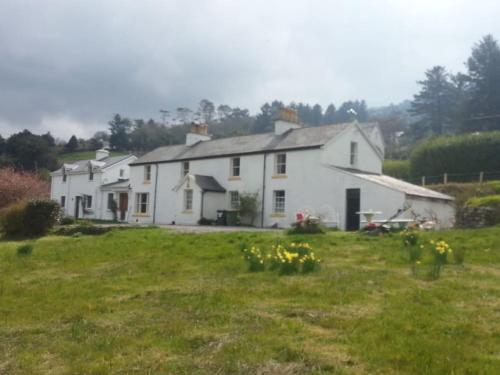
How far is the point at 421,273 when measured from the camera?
9.79 meters

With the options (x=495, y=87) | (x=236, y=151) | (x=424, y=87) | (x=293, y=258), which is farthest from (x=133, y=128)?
(x=293, y=258)

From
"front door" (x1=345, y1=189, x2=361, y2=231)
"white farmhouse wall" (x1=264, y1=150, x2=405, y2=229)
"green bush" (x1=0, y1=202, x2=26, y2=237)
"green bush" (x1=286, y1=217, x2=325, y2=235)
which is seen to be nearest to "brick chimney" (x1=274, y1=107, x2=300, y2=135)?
"white farmhouse wall" (x1=264, y1=150, x2=405, y2=229)

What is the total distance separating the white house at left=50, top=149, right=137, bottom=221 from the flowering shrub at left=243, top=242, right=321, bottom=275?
34858 mm

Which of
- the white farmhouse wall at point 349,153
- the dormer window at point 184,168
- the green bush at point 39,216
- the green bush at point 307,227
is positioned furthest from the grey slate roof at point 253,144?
the green bush at point 39,216

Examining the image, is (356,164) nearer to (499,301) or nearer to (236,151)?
(236,151)

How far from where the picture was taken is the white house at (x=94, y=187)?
1825 inches

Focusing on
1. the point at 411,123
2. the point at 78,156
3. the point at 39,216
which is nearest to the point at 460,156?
the point at 39,216

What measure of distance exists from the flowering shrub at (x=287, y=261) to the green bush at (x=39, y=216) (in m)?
14.4

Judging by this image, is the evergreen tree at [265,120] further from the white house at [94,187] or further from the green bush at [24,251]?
the green bush at [24,251]

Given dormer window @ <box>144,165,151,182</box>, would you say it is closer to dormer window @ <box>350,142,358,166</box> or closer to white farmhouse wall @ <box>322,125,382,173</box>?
white farmhouse wall @ <box>322,125,382,173</box>

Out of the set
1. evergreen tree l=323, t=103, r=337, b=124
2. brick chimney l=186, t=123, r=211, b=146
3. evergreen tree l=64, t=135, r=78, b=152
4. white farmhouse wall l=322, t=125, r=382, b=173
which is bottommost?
white farmhouse wall l=322, t=125, r=382, b=173

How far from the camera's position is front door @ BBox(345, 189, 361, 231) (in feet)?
92.0

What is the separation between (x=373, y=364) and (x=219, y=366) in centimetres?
150

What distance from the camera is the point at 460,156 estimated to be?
4022 centimetres
